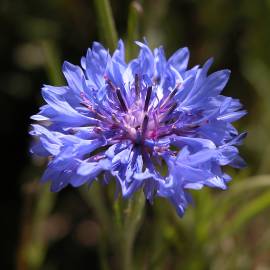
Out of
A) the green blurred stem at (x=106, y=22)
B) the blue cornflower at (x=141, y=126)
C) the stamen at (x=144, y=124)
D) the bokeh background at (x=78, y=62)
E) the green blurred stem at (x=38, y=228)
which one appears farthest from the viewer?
the bokeh background at (x=78, y=62)

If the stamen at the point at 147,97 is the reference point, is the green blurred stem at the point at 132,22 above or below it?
above

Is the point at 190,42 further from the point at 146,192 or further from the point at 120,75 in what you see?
the point at 146,192

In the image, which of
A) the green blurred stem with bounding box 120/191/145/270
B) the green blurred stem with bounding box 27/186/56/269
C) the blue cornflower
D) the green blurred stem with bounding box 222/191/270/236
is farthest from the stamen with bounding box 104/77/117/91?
the green blurred stem with bounding box 27/186/56/269

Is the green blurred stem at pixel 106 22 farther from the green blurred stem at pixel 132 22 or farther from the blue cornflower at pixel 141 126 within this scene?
the blue cornflower at pixel 141 126

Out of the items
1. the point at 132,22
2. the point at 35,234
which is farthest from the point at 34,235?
the point at 132,22

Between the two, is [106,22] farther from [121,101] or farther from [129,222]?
[129,222]

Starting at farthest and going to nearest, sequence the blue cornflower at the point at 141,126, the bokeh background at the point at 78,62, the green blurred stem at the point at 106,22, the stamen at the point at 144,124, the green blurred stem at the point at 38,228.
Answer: the bokeh background at the point at 78,62 → the green blurred stem at the point at 38,228 → the green blurred stem at the point at 106,22 → the stamen at the point at 144,124 → the blue cornflower at the point at 141,126

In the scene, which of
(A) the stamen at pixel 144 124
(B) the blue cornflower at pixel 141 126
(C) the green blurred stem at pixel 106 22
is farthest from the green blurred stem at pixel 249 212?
(C) the green blurred stem at pixel 106 22
